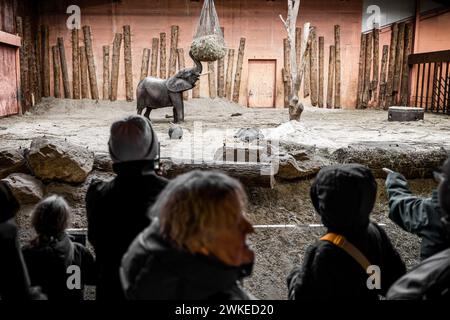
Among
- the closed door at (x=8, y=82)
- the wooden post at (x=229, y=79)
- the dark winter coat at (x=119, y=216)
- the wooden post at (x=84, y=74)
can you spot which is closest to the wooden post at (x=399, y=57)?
the wooden post at (x=229, y=79)

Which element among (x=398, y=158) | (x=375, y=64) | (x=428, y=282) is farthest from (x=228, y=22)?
(x=428, y=282)

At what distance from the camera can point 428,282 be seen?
146 centimetres

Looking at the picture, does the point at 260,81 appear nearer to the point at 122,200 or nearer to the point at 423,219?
the point at 423,219

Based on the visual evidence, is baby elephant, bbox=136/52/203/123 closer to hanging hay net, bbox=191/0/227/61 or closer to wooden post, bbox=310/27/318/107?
hanging hay net, bbox=191/0/227/61

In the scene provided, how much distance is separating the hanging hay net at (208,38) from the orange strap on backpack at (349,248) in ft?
20.8

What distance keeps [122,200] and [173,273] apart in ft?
2.43

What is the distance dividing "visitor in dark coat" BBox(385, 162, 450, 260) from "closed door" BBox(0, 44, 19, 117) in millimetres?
8404

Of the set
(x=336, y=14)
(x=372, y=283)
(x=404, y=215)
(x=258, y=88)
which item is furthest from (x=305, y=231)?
(x=336, y=14)

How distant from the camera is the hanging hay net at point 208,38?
25.4 ft

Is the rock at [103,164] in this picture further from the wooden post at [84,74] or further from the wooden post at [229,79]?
the wooden post at [229,79]

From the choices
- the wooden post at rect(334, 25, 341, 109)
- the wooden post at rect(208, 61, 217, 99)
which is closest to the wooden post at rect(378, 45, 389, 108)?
the wooden post at rect(334, 25, 341, 109)

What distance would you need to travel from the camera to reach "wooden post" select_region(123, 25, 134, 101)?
12.1m

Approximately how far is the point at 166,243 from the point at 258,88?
1157 centimetres

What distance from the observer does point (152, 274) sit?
136 centimetres
